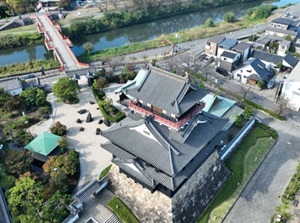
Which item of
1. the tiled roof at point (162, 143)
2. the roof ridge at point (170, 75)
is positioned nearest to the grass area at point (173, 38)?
the tiled roof at point (162, 143)

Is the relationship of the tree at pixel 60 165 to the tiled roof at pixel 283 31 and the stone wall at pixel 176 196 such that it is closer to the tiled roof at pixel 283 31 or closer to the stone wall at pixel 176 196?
the stone wall at pixel 176 196

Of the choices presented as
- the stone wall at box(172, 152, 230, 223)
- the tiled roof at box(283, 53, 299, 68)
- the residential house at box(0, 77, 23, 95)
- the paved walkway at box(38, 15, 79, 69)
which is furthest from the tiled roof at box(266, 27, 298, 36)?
the residential house at box(0, 77, 23, 95)

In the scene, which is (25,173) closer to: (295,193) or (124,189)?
(124,189)

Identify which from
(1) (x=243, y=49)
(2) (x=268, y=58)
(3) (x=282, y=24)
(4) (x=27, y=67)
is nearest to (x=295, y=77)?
(2) (x=268, y=58)

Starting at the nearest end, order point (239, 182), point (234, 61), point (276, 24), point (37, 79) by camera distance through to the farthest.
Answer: point (239, 182)
point (37, 79)
point (234, 61)
point (276, 24)

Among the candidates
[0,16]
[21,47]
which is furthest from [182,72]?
[0,16]

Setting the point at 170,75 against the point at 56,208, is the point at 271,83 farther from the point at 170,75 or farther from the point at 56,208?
the point at 56,208
